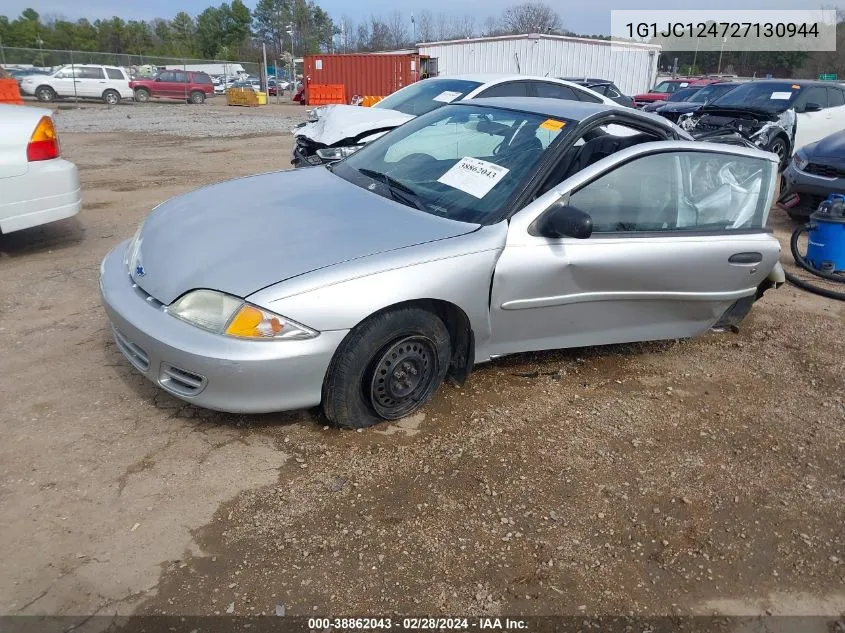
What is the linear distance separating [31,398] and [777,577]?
3580mm

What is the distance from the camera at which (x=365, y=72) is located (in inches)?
1149

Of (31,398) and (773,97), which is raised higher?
(773,97)

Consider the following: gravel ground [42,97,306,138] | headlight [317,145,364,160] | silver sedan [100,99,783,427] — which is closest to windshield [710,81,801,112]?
headlight [317,145,364,160]

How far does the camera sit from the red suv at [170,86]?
1156 inches

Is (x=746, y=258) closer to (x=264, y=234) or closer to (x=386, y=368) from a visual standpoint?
(x=386, y=368)

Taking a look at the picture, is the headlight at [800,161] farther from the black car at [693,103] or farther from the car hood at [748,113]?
the black car at [693,103]

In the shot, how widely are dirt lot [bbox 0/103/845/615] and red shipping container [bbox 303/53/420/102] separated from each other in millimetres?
26934

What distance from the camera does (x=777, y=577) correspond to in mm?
2432

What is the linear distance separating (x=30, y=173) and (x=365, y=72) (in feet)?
86.0

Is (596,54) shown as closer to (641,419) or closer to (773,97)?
(773,97)

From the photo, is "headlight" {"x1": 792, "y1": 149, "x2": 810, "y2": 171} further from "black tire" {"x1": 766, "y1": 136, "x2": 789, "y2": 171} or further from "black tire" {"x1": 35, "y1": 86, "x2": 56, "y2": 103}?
"black tire" {"x1": 35, "y1": 86, "x2": 56, "y2": 103}

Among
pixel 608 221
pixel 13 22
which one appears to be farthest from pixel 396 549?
pixel 13 22

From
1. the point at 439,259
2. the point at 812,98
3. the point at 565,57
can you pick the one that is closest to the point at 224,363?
the point at 439,259

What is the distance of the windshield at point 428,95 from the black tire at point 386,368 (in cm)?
546
